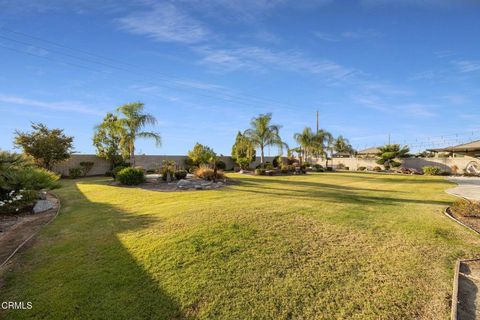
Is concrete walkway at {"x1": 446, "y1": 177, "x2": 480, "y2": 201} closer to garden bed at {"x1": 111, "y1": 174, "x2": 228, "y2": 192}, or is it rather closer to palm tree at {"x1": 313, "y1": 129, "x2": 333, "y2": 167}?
garden bed at {"x1": 111, "y1": 174, "x2": 228, "y2": 192}

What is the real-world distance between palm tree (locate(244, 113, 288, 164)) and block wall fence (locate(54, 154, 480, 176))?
21.6 ft

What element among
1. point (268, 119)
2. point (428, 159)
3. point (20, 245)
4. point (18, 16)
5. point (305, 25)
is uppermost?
point (305, 25)

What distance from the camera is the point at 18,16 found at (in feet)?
35.0

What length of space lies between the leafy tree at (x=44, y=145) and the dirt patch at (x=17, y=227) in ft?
42.3

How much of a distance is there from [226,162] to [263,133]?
792 centimetres

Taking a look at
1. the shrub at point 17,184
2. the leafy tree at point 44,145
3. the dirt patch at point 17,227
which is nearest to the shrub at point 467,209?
the dirt patch at point 17,227

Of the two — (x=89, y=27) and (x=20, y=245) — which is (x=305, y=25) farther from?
(x=20, y=245)

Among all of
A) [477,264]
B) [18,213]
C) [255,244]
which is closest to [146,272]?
[255,244]

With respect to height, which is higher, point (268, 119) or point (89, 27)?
point (89, 27)

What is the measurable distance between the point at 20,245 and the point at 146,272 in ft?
11.4

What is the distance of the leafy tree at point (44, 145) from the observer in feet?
60.3

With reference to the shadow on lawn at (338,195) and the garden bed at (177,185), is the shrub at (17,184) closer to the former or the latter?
the garden bed at (177,185)

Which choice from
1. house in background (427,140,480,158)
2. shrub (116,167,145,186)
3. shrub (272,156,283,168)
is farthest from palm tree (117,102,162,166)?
house in background (427,140,480,158)

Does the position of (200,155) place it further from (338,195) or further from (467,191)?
(467,191)
